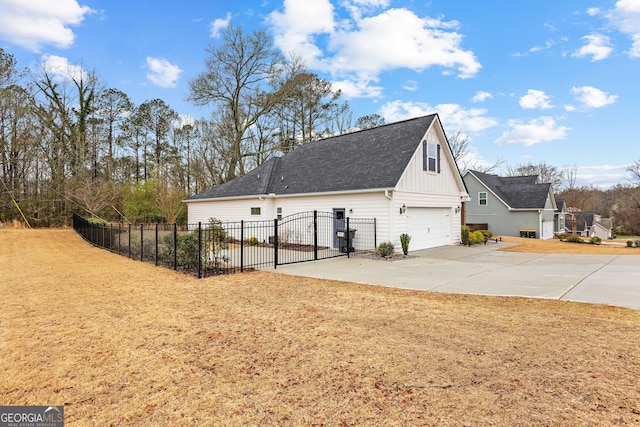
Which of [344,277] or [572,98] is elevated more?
[572,98]

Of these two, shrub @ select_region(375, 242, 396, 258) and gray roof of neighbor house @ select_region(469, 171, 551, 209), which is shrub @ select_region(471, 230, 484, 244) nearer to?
shrub @ select_region(375, 242, 396, 258)

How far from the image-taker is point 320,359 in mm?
3818

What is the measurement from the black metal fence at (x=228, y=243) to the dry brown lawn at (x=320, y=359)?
3.20 m

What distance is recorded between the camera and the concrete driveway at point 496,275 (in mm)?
6684

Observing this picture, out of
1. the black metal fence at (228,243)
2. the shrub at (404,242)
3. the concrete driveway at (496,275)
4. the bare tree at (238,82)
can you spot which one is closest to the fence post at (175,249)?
the black metal fence at (228,243)

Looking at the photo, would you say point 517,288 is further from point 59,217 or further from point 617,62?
point 59,217

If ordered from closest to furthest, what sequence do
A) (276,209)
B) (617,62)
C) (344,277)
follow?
(344,277), (617,62), (276,209)

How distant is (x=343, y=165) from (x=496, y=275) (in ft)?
30.0

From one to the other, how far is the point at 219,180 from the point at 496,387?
96.4 ft

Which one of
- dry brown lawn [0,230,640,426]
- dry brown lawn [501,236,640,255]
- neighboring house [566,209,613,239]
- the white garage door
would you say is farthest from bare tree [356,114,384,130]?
dry brown lawn [0,230,640,426]

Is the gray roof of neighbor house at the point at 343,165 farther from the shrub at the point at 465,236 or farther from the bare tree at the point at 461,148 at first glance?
the bare tree at the point at 461,148

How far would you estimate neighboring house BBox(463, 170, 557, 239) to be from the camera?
27.2 m

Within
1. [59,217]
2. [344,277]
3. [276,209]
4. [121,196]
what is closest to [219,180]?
[121,196]

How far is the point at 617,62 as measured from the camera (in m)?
14.7
